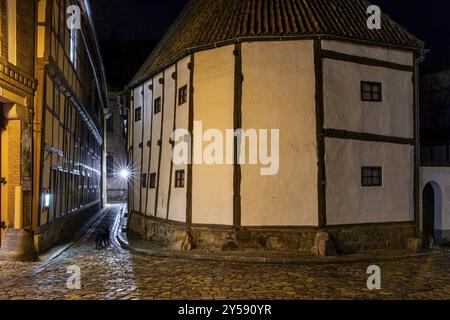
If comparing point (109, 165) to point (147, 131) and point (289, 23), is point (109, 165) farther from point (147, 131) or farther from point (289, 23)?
point (289, 23)

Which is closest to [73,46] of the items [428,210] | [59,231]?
[59,231]

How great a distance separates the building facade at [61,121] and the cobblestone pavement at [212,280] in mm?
2386

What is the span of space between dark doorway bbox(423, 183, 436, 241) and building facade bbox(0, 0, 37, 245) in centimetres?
1396

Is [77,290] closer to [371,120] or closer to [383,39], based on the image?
[371,120]

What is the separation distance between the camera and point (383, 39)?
15.4 metres

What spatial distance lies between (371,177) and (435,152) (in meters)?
8.20

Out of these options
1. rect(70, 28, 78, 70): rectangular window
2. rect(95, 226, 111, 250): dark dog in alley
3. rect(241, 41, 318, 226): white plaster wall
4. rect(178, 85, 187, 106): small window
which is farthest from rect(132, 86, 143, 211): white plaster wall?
rect(241, 41, 318, 226): white plaster wall

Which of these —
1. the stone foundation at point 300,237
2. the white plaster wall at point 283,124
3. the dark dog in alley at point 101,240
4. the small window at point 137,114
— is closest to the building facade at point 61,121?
the dark dog in alley at point 101,240

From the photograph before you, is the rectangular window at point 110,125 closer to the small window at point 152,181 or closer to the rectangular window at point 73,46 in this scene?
the rectangular window at point 73,46

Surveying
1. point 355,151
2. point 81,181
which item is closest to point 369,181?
point 355,151

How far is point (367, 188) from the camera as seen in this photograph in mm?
14922

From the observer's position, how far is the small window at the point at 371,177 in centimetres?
1497

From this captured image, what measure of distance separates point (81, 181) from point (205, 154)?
1165cm

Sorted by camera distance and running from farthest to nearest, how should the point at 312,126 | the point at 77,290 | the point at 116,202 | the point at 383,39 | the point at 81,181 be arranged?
the point at 116,202, the point at 81,181, the point at 383,39, the point at 312,126, the point at 77,290
